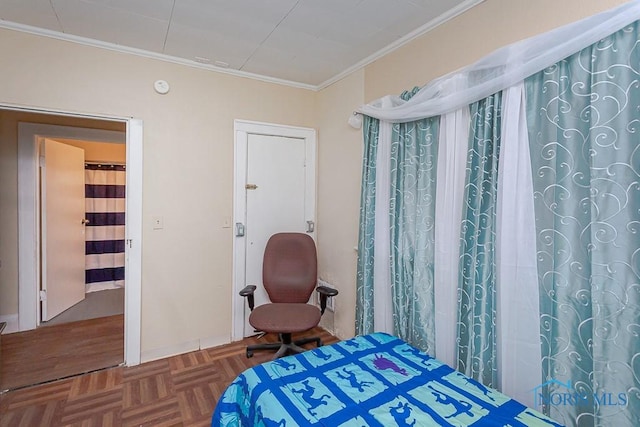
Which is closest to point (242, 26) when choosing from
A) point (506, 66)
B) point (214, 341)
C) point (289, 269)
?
point (506, 66)

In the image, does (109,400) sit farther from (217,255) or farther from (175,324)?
(217,255)

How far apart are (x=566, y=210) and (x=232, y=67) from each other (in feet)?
9.10

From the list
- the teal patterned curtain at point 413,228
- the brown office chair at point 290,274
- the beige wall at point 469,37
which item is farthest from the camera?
the brown office chair at point 290,274

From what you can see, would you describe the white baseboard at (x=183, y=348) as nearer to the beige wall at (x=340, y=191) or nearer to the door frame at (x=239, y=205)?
the door frame at (x=239, y=205)

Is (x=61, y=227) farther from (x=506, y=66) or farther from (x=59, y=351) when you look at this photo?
(x=506, y=66)

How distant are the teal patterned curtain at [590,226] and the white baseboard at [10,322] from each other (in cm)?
451

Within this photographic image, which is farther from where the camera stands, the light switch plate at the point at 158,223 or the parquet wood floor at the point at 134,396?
the light switch plate at the point at 158,223

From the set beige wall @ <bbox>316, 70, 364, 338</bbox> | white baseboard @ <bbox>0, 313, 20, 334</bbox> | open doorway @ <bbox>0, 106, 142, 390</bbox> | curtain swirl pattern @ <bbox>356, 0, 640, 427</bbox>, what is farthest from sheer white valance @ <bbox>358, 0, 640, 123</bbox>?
white baseboard @ <bbox>0, 313, 20, 334</bbox>

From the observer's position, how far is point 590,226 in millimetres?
1331

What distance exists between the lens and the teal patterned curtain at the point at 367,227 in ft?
8.43

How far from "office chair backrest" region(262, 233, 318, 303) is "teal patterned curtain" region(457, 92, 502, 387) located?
4.77 ft

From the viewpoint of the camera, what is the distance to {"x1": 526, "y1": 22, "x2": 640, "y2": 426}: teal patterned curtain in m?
1.23

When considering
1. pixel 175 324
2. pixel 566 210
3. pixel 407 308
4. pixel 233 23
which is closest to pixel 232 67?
pixel 233 23

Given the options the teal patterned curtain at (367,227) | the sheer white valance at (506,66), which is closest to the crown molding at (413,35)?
the sheer white valance at (506,66)
